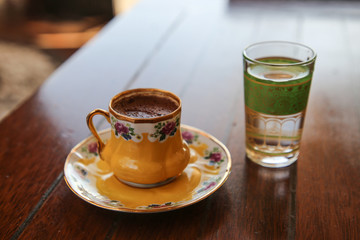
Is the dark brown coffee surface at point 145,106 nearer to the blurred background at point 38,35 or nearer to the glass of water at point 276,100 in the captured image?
the glass of water at point 276,100

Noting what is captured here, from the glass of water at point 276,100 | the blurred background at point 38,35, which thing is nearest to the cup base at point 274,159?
the glass of water at point 276,100

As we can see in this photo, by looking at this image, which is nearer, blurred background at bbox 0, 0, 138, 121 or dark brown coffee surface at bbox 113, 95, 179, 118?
dark brown coffee surface at bbox 113, 95, 179, 118

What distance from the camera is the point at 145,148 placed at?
560 mm

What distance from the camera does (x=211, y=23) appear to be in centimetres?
124

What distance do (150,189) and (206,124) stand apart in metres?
0.22

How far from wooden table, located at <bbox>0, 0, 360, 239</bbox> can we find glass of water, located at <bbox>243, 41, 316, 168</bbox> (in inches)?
1.0

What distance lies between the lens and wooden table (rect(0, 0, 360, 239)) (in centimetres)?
53

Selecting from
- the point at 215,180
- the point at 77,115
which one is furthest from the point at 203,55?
the point at 215,180

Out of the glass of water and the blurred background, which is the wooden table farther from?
the blurred background

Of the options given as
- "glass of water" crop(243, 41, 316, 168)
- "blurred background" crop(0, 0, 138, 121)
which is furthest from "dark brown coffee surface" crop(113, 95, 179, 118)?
"blurred background" crop(0, 0, 138, 121)

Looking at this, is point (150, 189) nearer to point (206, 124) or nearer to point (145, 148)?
point (145, 148)

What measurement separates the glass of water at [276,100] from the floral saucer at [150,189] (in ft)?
0.19

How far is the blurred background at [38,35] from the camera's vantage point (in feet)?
6.94

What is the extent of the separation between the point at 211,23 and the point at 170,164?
76 centimetres
